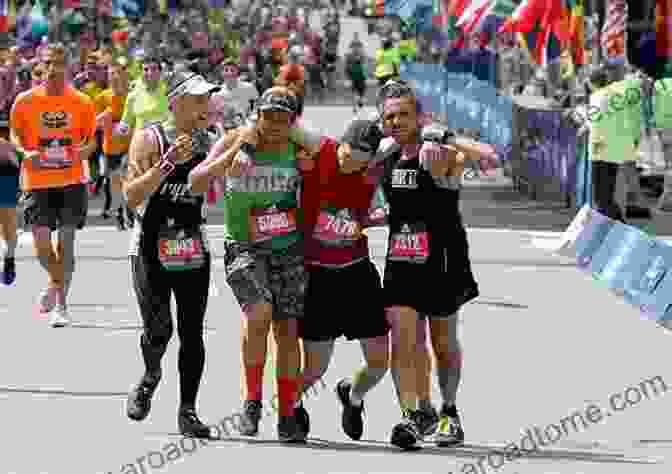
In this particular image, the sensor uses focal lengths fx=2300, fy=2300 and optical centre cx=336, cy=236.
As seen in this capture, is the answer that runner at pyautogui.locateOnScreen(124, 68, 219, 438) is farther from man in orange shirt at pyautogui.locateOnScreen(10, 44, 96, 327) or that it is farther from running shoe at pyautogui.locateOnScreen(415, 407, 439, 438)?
man in orange shirt at pyautogui.locateOnScreen(10, 44, 96, 327)

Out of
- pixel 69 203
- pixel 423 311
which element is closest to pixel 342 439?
pixel 423 311

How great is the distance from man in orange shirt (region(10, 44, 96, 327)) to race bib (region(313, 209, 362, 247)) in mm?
5183

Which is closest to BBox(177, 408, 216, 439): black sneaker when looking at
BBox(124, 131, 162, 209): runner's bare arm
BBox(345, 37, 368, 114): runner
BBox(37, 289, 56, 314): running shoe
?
BBox(124, 131, 162, 209): runner's bare arm

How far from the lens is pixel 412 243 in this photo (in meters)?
11.1

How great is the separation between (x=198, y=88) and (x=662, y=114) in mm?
14283

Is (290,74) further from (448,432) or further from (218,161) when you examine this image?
(448,432)

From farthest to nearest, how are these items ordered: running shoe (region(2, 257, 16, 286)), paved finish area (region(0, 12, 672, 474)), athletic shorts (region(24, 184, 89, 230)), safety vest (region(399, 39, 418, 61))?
safety vest (region(399, 39, 418, 61)), running shoe (region(2, 257, 16, 286)), athletic shorts (region(24, 184, 89, 230)), paved finish area (region(0, 12, 672, 474))

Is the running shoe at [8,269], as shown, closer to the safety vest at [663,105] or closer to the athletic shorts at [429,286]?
the athletic shorts at [429,286]

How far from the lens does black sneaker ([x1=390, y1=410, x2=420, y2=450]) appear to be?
10844mm

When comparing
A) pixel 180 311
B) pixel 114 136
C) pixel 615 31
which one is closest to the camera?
pixel 180 311

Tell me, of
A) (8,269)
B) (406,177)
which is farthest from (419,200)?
(8,269)

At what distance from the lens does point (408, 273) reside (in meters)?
11.1

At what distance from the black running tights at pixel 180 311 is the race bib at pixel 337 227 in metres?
0.65

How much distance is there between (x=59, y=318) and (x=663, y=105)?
413 inches
